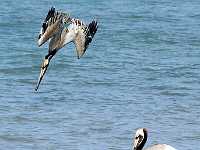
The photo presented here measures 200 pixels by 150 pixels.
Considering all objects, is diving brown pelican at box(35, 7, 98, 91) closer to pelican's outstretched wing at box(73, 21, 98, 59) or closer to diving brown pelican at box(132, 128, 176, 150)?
pelican's outstretched wing at box(73, 21, 98, 59)

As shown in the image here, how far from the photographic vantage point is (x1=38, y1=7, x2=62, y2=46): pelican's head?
9172mm

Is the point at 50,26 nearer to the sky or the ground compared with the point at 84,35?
nearer to the sky

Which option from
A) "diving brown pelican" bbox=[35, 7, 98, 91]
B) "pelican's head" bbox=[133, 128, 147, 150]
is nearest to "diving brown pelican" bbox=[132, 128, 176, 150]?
"pelican's head" bbox=[133, 128, 147, 150]

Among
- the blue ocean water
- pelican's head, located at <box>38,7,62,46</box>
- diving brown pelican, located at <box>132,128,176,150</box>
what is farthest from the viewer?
the blue ocean water

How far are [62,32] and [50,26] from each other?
0.15m

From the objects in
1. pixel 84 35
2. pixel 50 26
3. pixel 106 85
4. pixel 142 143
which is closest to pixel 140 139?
pixel 142 143

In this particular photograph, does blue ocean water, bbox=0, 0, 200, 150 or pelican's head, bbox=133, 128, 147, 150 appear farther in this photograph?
blue ocean water, bbox=0, 0, 200, 150

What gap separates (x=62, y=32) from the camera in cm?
924

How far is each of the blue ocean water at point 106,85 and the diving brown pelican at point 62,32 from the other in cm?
155

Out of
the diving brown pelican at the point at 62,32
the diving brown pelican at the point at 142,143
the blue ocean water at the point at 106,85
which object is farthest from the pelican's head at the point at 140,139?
the blue ocean water at the point at 106,85

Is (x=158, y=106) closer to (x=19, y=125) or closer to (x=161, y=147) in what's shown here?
(x=19, y=125)

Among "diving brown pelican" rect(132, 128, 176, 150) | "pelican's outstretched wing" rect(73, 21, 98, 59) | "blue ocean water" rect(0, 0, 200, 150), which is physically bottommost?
"blue ocean water" rect(0, 0, 200, 150)

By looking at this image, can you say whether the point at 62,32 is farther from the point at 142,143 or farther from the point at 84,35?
the point at 142,143

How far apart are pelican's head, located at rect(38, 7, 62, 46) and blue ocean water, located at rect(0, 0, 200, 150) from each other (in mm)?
1669
